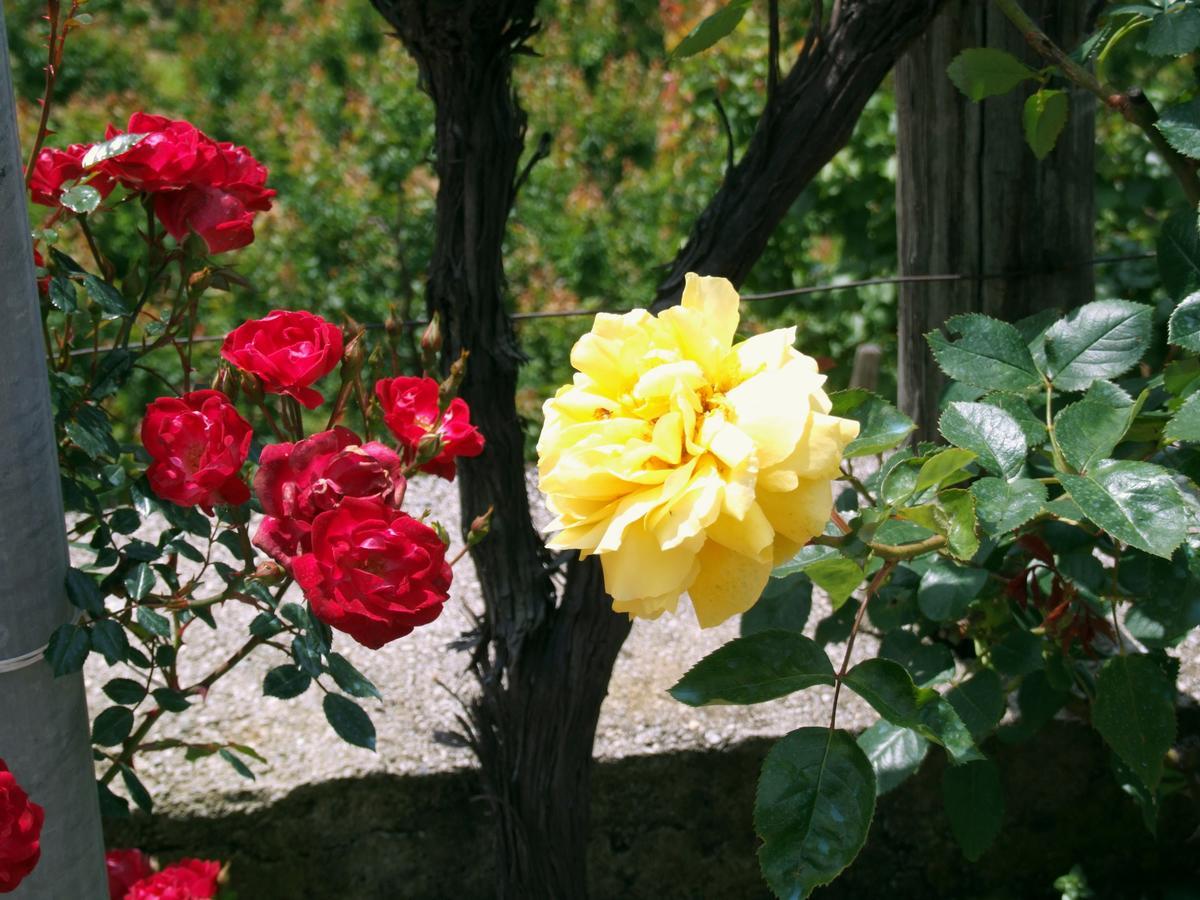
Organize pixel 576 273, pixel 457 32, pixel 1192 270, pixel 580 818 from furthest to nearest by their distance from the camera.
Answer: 1. pixel 576 273
2. pixel 580 818
3. pixel 457 32
4. pixel 1192 270

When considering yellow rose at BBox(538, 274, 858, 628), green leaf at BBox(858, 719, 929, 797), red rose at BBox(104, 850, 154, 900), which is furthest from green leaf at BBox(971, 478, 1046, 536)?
red rose at BBox(104, 850, 154, 900)

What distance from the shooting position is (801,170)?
1.50m

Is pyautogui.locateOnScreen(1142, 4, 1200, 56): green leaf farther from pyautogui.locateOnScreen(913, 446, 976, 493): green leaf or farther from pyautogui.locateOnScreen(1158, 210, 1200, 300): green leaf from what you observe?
pyautogui.locateOnScreen(913, 446, 976, 493): green leaf

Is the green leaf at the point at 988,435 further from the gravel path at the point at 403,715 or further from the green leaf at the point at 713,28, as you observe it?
the gravel path at the point at 403,715

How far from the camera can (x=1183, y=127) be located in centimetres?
116

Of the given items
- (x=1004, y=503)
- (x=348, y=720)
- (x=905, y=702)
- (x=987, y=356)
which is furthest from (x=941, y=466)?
(x=348, y=720)

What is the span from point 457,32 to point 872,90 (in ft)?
1.53

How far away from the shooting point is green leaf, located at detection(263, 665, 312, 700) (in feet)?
4.18

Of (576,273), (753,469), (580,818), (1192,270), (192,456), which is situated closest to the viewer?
(753,469)

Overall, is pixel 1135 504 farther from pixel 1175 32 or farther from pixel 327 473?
pixel 327 473

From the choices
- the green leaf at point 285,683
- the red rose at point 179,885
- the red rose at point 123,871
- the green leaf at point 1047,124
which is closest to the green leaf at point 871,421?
the green leaf at point 1047,124

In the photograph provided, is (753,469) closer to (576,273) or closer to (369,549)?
(369,549)

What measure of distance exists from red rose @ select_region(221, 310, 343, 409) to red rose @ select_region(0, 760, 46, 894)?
1.25ft

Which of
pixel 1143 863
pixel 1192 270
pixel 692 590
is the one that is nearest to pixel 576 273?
pixel 1143 863
